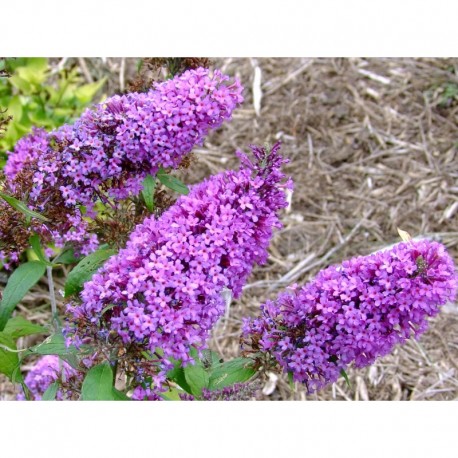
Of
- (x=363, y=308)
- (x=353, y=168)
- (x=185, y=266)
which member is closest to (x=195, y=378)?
(x=185, y=266)

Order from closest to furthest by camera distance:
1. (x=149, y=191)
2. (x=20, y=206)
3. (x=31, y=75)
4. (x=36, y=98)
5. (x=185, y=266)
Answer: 1. (x=185, y=266)
2. (x=20, y=206)
3. (x=149, y=191)
4. (x=36, y=98)
5. (x=31, y=75)

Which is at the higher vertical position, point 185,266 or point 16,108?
point 16,108

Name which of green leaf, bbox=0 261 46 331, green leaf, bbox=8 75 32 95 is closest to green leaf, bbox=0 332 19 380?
green leaf, bbox=0 261 46 331

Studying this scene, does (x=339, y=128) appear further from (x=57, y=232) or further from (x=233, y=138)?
(x=57, y=232)

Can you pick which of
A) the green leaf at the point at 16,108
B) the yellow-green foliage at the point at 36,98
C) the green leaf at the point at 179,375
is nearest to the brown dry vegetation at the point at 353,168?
the yellow-green foliage at the point at 36,98

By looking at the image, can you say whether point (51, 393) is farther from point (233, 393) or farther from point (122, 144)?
point (122, 144)

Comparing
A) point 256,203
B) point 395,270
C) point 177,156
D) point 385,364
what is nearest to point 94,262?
point 177,156

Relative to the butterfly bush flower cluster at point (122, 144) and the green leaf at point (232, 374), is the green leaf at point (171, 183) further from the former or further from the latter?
the green leaf at point (232, 374)
